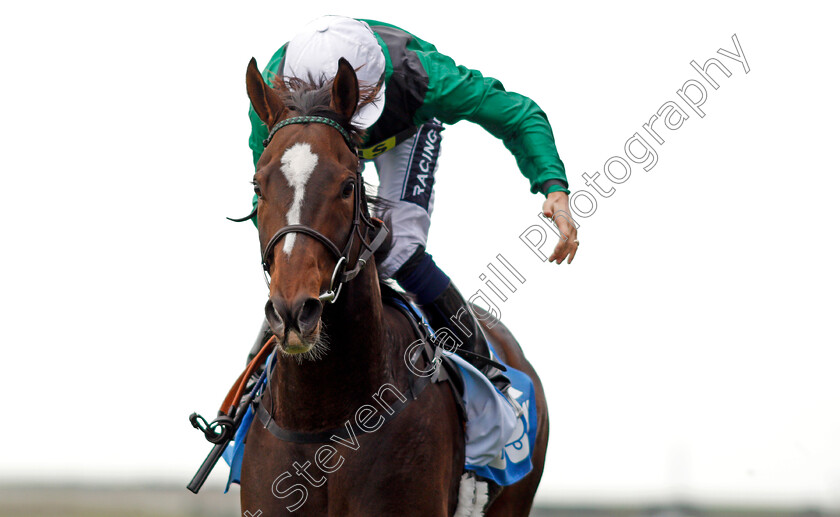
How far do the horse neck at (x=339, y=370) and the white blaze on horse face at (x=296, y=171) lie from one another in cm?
51

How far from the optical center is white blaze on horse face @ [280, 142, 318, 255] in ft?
10.4

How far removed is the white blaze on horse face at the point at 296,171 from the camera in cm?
318

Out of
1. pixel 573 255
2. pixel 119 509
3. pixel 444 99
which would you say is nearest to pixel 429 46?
pixel 444 99

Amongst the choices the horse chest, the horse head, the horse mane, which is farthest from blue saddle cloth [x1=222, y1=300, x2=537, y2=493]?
the horse mane

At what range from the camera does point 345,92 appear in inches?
143

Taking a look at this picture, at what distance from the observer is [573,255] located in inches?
155

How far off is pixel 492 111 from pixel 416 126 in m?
0.44

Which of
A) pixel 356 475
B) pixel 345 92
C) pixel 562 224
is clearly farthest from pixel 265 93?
pixel 356 475

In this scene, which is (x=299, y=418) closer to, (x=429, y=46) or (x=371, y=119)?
A: (x=371, y=119)

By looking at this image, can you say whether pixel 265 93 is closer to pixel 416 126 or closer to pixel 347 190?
pixel 347 190

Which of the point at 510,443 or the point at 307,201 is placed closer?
the point at 307,201

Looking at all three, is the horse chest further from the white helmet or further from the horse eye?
the white helmet

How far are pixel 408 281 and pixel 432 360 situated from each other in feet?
1.77

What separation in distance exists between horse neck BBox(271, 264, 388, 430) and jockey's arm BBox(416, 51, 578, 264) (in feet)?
3.54
